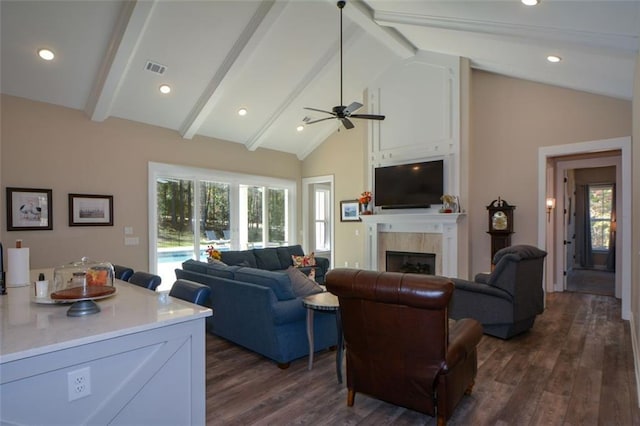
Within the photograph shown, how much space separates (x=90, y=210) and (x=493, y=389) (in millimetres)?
5646

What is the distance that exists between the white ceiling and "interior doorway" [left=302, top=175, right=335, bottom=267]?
236cm

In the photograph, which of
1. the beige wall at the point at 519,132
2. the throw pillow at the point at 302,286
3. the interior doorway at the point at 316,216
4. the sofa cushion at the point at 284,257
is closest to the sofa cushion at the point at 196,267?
the throw pillow at the point at 302,286

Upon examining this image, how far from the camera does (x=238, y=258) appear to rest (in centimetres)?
609

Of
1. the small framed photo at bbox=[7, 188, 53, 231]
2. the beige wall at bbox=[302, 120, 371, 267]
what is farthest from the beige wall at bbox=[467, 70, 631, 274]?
the small framed photo at bbox=[7, 188, 53, 231]

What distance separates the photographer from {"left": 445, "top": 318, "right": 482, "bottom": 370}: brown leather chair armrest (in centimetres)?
226

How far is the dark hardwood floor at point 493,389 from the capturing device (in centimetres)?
252

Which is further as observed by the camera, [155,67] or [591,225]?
[591,225]

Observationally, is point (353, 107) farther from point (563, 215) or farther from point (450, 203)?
point (563, 215)

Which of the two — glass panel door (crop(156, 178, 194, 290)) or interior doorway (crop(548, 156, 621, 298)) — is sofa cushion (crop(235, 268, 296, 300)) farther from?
interior doorway (crop(548, 156, 621, 298))

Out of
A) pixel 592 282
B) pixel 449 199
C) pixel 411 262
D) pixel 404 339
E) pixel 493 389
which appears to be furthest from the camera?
pixel 592 282

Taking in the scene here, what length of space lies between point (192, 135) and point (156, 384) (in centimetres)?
556

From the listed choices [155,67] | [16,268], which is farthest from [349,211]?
[16,268]

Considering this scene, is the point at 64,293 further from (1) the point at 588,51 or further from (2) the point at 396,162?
(2) the point at 396,162

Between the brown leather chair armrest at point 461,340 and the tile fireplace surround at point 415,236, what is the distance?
3414mm
